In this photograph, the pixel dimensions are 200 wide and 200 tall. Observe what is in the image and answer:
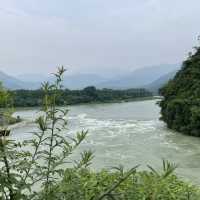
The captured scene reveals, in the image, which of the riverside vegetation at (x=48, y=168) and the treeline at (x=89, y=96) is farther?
the treeline at (x=89, y=96)

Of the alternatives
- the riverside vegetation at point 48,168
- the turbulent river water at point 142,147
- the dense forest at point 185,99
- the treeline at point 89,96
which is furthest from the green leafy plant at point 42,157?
the treeline at point 89,96

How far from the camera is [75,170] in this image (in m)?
1.45

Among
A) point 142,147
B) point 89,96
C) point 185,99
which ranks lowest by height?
point 142,147

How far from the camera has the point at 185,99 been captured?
2192cm

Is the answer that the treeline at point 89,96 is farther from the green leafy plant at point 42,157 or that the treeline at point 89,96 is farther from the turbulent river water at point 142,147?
the green leafy plant at point 42,157

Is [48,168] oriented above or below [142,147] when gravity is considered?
above

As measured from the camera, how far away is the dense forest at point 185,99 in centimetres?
2009

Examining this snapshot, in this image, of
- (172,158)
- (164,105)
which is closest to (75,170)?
(172,158)

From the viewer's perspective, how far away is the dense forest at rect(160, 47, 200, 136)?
20094 mm

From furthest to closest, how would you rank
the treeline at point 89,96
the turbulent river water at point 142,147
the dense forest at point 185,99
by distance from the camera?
the treeline at point 89,96 → the dense forest at point 185,99 → the turbulent river water at point 142,147

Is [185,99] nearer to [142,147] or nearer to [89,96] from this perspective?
[142,147]

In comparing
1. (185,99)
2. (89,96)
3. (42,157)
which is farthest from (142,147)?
(89,96)

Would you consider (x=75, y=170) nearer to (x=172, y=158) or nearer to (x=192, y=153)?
(x=172, y=158)

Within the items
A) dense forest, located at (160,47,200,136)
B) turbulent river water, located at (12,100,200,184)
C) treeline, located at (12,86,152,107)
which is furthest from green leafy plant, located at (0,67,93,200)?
treeline, located at (12,86,152,107)
